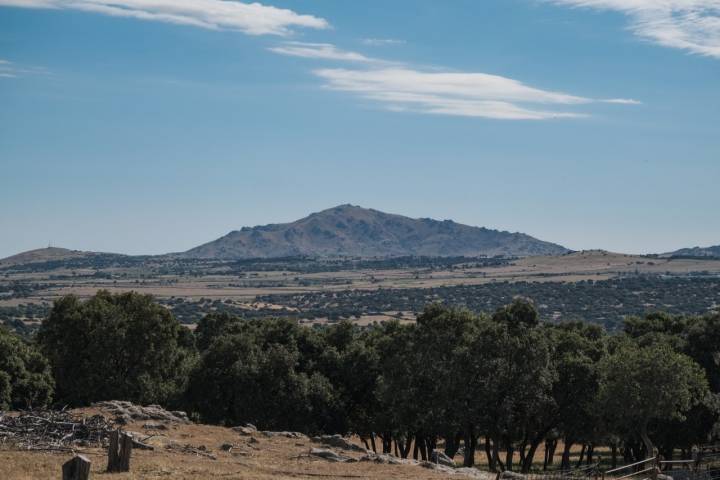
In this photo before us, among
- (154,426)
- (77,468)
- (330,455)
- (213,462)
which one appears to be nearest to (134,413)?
(154,426)

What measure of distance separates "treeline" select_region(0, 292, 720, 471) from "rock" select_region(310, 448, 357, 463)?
1376 centimetres

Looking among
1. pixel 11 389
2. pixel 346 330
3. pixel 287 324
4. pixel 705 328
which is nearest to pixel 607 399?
pixel 705 328

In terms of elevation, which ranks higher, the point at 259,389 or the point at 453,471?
the point at 259,389

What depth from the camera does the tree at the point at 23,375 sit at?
62662mm

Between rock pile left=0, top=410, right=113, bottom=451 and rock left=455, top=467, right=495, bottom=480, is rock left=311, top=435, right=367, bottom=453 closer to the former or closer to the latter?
rock left=455, top=467, right=495, bottom=480

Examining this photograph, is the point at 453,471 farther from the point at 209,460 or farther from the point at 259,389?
the point at 259,389

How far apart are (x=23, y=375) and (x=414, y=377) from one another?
103 feet

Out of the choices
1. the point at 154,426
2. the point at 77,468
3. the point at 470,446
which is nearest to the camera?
the point at 77,468

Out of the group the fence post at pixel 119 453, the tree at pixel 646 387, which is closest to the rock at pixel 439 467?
the fence post at pixel 119 453

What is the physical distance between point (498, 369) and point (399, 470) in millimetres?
16621

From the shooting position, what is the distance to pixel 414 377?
5475 centimetres

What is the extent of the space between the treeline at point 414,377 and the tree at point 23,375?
0.12 m

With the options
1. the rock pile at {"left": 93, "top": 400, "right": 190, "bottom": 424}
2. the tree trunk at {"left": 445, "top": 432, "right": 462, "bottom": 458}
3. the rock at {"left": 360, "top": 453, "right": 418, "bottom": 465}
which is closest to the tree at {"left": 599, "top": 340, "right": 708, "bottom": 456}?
the tree trunk at {"left": 445, "top": 432, "right": 462, "bottom": 458}

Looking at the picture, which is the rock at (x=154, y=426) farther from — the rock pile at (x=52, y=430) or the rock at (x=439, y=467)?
the rock at (x=439, y=467)
